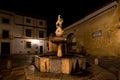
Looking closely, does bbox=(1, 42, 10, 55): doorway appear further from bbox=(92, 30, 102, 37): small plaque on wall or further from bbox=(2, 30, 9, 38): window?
bbox=(92, 30, 102, 37): small plaque on wall

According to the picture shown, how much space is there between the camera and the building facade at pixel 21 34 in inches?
871

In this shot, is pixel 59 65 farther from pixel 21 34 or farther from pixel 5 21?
pixel 21 34

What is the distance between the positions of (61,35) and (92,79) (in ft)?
10.6

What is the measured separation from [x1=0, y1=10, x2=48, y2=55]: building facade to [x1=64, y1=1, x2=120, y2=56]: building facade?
13.0 meters

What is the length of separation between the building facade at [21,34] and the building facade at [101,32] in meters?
13.0

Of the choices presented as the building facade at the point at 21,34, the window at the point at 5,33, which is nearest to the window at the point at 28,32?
the building facade at the point at 21,34

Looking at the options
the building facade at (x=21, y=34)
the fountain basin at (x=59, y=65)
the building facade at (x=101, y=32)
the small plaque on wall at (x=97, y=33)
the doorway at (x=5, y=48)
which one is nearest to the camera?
the fountain basin at (x=59, y=65)

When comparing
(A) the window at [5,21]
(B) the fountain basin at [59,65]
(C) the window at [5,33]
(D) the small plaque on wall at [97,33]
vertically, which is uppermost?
(A) the window at [5,21]

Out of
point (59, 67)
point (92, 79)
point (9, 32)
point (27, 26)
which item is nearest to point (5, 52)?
point (9, 32)

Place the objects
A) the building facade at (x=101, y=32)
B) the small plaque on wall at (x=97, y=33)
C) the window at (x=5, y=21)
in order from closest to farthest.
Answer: the building facade at (x=101, y=32), the small plaque on wall at (x=97, y=33), the window at (x=5, y=21)

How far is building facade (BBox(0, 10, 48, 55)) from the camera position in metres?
22.1

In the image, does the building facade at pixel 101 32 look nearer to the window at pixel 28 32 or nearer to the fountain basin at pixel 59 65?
the fountain basin at pixel 59 65

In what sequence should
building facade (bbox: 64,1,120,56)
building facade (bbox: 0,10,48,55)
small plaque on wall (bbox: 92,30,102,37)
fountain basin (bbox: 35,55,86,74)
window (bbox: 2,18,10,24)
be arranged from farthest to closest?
window (bbox: 2,18,10,24) → building facade (bbox: 0,10,48,55) → small plaque on wall (bbox: 92,30,102,37) → building facade (bbox: 64,1,120,56) → fountain basin (bbox: 35,55,86,74)

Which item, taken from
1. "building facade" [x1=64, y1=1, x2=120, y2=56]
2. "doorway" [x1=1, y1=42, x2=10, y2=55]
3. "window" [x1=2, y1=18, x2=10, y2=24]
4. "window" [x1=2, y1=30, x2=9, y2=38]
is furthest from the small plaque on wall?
"window" [x1=2, y1=18, x2=10, y2=24]
